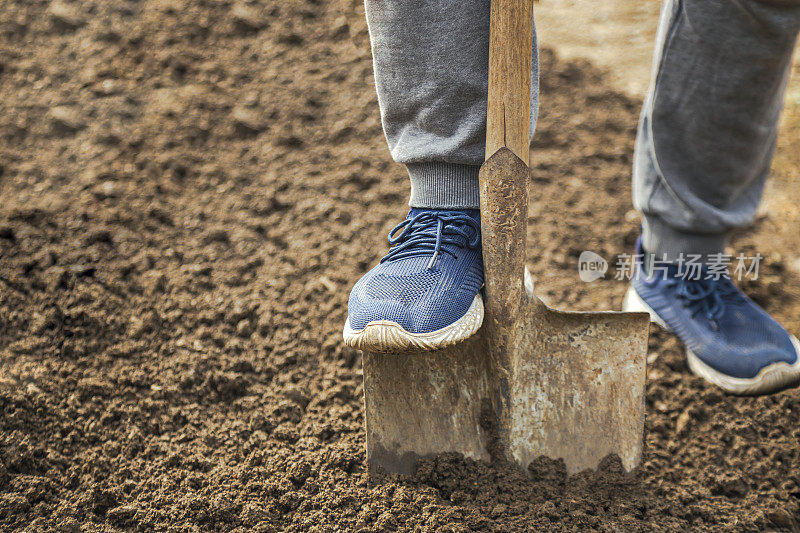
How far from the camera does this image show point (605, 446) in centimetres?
144

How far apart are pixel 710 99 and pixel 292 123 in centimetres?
166

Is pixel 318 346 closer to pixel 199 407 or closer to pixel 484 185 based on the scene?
pixel 199 407

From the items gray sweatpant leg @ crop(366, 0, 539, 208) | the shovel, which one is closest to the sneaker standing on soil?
gray sweatpant leg @ crop(366, 0, 539, 208)

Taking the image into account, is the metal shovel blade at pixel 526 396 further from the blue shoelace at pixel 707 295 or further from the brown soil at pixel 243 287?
the blue shoelace at pixel 707 295

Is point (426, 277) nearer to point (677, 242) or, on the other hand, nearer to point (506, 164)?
point (506, 164)

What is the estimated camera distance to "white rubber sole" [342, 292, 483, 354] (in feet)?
4.12

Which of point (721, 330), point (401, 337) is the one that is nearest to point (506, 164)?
point (401, 337)

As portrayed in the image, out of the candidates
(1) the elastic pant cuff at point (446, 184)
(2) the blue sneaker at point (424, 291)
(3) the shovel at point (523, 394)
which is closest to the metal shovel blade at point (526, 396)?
(3) the shovel at point (523, 394)

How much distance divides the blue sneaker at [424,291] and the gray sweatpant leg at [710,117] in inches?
24.1

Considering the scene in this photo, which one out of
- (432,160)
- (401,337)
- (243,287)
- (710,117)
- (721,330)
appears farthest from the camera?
(243,287)

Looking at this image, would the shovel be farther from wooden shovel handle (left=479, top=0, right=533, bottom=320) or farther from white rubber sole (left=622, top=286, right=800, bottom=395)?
white rubber sole (left=622, top=286, right=800, bottom=395)

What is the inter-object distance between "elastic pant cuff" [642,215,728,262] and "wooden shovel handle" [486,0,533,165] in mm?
688

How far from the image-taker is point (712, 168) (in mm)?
1685

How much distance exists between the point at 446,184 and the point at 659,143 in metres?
0.64
